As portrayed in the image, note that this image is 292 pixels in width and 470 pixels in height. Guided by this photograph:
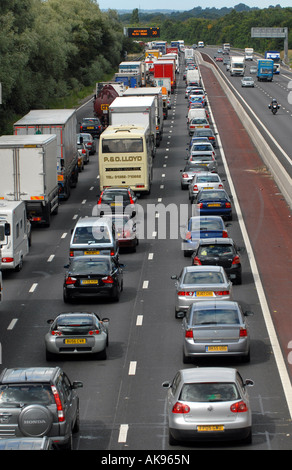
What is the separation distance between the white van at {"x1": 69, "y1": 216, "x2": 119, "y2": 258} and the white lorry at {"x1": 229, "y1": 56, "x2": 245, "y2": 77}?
10707 centimetres

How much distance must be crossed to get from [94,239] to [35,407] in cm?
1766

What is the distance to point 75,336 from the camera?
23484 mm

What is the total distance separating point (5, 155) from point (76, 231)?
7.11 meters

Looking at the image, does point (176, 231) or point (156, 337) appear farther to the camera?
point (176, 231)

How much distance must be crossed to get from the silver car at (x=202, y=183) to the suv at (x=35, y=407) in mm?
28460

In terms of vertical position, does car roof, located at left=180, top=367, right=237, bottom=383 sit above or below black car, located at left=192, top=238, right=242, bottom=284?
above

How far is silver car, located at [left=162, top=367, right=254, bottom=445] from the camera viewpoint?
686 inches

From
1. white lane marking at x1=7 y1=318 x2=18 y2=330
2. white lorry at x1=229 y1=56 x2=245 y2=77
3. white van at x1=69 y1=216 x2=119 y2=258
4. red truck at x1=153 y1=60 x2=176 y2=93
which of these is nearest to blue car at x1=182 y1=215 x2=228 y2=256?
white van at x1=69 y1=216 x2=119 y2=258

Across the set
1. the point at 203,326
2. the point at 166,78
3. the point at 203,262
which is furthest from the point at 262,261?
the point at 166,78

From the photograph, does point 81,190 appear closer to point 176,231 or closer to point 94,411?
point 176,231

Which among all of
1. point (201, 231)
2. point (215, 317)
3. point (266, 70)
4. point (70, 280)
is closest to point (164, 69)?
point (266, 70)

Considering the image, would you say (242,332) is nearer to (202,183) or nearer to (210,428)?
(210,428)

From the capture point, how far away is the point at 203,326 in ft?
75.2

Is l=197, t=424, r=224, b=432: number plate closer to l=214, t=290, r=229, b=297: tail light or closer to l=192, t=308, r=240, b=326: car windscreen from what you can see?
l=192, t=308, r=240, b=326: car windscreen
